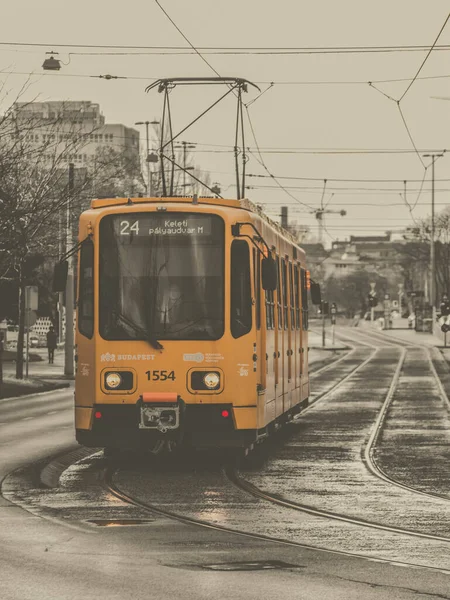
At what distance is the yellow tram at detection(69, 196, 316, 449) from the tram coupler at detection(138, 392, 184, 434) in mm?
12

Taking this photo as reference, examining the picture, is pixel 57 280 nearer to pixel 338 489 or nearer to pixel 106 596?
pixel 338 489

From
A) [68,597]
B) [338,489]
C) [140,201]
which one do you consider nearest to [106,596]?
[68,597]

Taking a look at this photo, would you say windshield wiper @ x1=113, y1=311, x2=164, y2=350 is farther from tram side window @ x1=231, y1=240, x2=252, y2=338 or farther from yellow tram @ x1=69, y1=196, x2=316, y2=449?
tram side window @ x1=231, y1=240, x2=252, y2=338

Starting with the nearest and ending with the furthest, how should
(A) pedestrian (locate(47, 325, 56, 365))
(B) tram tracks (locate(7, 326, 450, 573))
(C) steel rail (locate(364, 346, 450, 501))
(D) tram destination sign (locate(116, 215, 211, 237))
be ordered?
(B) tram tracks (locate(7, 326, 450, 573))
(C) steel rail (locate(364, 346, 450, 501))
(D) tram destination sign (locate(116, 215, 211, 237))
(A) pedestrian (locate(47, 325, 56, 365))

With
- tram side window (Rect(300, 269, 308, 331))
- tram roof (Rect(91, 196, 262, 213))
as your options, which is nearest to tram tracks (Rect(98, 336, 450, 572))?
tram roof (Rect(91, 196, 262, 213))

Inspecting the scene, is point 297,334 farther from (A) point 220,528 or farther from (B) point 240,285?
(A) point 220,528

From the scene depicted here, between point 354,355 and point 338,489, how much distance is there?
212 ft

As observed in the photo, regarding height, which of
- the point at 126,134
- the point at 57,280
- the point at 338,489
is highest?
the point at 126,134

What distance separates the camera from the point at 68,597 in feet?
29.0

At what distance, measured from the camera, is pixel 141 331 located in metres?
17.5

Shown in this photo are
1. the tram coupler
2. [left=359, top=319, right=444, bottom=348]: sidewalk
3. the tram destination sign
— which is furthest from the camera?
[left=359, top=319, right=444, bottom=348]: sidewalk

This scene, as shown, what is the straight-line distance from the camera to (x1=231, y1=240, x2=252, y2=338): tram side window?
17.5 m

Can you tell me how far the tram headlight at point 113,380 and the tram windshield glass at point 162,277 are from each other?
1.46ft

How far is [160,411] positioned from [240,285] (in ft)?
5.89
